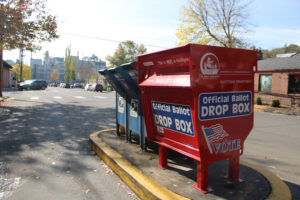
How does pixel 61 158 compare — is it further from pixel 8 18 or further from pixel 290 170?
pixel 8 18

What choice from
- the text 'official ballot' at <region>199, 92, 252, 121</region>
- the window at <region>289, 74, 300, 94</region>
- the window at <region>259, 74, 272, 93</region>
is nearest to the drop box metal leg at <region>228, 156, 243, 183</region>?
the text 'official ballot' at <region>199, 92, 252, 121</region>

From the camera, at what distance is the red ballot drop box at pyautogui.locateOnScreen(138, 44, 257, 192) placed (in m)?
2.76

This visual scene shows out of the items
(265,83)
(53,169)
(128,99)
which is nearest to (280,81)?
(265,83)

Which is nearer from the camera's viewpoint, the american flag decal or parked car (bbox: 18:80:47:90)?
the american flag decal

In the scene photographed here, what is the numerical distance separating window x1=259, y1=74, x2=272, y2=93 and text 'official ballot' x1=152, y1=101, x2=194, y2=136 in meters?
20.0

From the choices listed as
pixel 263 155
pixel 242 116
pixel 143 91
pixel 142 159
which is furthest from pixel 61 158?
pixel 263 155

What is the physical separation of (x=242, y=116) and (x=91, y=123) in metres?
6.56

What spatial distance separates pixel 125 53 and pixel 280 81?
37.2m

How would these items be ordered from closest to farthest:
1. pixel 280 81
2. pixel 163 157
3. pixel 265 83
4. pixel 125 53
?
pixel 163 157 < pixel 280 81 < pixel 265 83 < pixel 125 53

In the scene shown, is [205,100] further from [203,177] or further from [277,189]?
[277,189]

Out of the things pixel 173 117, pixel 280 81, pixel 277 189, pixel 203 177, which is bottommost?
pixel 277 189

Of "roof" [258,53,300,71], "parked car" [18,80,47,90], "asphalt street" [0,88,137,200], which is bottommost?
"asphalt street" [0,88,137,200]

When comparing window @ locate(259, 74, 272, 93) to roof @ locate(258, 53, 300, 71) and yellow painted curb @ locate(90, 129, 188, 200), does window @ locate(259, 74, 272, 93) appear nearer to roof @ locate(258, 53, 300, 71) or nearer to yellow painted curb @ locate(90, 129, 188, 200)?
roof @ locate(258, 53, 300, 71)

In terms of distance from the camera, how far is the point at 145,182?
3156 mm
